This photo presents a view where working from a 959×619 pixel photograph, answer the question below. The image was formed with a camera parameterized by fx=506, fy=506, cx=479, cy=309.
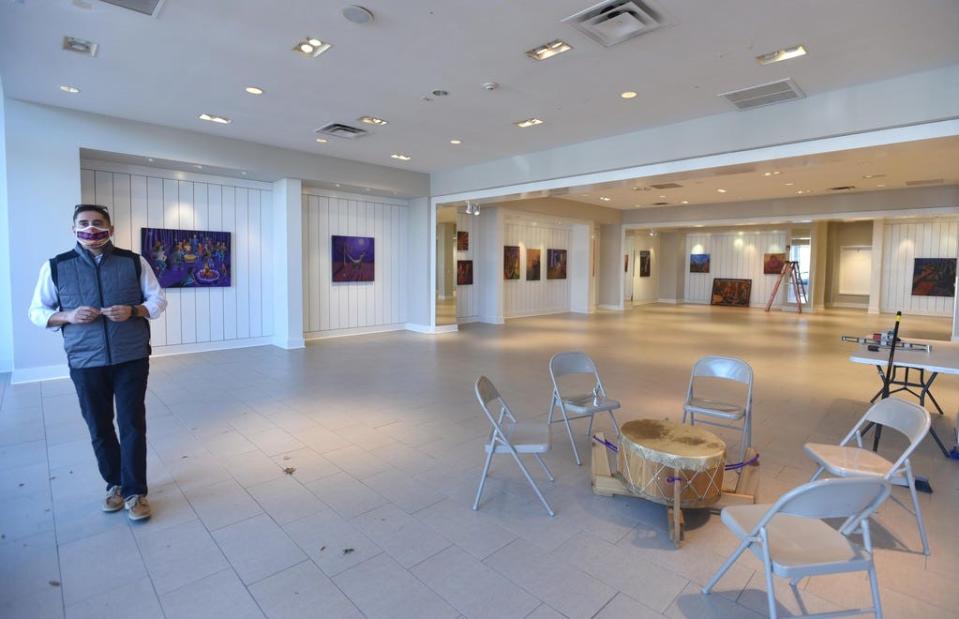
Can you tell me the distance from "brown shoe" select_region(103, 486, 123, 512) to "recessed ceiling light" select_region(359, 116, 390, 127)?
16.5ft

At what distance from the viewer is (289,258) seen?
8.59m

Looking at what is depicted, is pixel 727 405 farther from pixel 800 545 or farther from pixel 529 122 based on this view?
pixel 529 122

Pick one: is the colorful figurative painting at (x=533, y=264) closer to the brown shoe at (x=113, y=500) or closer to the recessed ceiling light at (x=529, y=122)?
the recessed ceiling light at (x=529, y=122)

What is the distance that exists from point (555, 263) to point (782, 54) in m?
10.6

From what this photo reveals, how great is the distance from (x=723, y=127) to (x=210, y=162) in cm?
709

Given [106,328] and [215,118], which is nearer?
[106,328]

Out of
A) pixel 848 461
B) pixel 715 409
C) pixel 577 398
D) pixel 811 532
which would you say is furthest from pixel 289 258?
pixel 811 532

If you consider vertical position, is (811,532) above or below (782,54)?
below

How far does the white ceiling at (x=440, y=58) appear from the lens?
3805 millimetres

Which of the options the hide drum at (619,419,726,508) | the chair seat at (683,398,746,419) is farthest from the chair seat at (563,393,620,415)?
the hide drum at (619,419,726,508)

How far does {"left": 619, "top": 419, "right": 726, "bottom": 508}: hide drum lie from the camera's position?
9.18ft

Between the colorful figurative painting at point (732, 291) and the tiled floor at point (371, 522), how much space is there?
13269 millimetres

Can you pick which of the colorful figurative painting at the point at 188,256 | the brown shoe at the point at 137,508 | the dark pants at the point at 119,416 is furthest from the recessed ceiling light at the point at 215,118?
the brown shoe at the point at 137,508

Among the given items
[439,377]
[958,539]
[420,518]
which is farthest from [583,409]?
[439,377]
